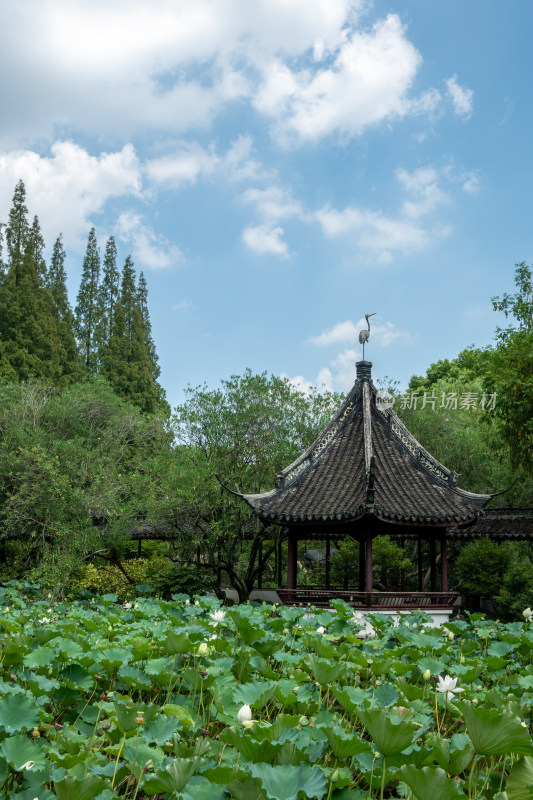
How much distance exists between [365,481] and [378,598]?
226cm

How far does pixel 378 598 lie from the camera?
14.0 m

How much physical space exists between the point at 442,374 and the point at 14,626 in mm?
42776

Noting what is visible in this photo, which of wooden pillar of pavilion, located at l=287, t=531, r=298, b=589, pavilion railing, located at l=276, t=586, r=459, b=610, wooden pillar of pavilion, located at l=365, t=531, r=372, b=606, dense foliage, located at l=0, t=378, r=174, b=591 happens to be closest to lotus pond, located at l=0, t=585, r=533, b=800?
wooden pillar of pavilion, located at l=365, t=531, r=372, b=606

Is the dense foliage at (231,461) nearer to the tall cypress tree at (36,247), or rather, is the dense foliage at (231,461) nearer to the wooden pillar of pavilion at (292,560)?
the wooden pillar of pavilion at (292,560)

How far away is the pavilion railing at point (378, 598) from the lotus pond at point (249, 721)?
22.3 ft

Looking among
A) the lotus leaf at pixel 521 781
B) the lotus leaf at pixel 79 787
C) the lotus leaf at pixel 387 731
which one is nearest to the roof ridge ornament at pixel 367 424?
the lotus leaf at pixel 387 731

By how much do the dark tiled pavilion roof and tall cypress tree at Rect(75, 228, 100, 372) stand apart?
70.0ft

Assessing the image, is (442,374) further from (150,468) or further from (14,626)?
(14,626)

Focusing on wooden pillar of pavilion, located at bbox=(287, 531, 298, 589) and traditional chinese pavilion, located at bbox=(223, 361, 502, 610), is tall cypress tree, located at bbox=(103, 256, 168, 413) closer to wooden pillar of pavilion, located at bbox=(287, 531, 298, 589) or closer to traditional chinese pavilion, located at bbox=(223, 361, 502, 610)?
traditional chinese pavilion, located at bbox=(223, 361, 502, 610)

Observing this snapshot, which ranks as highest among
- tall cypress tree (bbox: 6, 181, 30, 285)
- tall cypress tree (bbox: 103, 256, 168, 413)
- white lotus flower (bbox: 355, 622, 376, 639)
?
tall cypress tree (bbox: 6, 181, 30, 285)

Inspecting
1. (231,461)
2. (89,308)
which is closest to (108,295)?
(89,308)

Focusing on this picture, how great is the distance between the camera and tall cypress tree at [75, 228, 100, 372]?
3683cm

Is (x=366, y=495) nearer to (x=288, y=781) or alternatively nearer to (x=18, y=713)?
(x=18, y=713)

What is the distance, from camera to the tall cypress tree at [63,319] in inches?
1232
